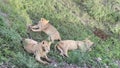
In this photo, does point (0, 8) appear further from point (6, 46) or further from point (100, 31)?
point (100, 31)

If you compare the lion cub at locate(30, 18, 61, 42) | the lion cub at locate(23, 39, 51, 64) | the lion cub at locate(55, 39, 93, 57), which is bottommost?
the lion cub at locate(55, 39, 93, 57)

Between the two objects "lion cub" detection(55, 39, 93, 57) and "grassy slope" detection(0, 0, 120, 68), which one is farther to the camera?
"lion cub" detection(55, 39, 93, 57)

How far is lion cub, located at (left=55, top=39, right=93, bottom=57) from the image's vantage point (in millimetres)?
11102

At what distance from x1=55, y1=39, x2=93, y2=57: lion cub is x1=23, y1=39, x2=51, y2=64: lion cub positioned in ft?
3.46

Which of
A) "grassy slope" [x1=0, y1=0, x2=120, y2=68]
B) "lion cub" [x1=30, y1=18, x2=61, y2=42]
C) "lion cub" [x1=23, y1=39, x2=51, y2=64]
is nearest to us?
"grassy slope" [x1=0, y1=0, x2=120, y2=68]

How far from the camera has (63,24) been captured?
13461 mm

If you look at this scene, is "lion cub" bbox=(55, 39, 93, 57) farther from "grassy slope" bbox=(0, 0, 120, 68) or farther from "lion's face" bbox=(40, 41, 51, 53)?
"lion's face" bbox=(40, 41, 51, 53)

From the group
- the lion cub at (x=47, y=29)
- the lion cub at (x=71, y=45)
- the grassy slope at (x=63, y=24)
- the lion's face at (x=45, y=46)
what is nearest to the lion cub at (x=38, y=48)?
the lion's face at (x=45, y=46)

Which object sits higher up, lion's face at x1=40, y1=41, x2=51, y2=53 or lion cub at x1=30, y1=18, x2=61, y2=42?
lion's face at x1=40, y1=41, x2=51, y2=53

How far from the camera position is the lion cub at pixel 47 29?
37.8 ft

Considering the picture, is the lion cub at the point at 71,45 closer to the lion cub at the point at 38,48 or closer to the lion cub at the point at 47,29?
the lion cub at the point at 47,29

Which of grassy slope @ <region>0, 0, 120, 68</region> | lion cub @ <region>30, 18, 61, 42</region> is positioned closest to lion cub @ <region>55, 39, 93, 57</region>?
grassy slope @ <region>0, 0, 120, 68</region>

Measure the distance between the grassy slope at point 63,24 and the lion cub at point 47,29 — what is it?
16 cm

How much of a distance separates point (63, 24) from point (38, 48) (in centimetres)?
380
